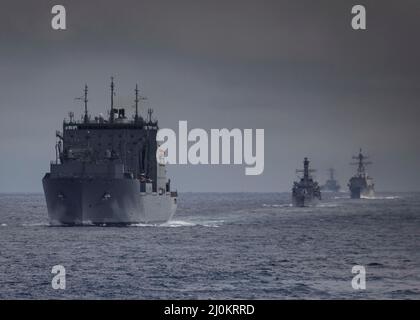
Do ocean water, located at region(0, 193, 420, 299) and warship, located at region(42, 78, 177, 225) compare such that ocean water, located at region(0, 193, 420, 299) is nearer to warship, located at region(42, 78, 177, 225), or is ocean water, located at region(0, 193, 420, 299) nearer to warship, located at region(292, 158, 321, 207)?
warship, located at region(42, 78, 177, 225)

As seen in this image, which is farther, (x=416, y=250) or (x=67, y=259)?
(x=416, y=250)

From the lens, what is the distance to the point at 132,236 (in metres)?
65.3

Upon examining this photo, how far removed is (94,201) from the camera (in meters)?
75.0

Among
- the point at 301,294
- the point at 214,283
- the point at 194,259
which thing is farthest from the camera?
the point at 194,259

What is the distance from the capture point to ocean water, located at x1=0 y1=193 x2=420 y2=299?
3509 centimetres

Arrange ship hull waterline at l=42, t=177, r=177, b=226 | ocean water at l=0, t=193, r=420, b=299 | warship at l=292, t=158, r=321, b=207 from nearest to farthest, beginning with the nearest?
1. ocean water at l=0, t=193, r=420, b=299
2. ship hull waterline at l=42, t=177, r=177, b=226
3. warship at l=292, t=158, r=321, b=207

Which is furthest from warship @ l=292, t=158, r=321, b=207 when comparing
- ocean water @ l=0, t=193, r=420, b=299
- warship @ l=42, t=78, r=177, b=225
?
ocean water @ l=0, t=193, r=420, b=299

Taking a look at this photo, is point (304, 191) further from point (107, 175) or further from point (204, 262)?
point (204, 262)

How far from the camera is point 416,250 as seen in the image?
187 ft
